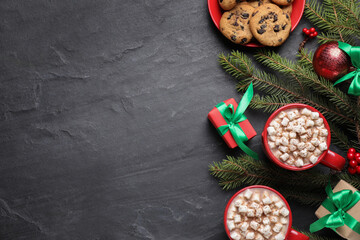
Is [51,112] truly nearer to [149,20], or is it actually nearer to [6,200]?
[6,200]

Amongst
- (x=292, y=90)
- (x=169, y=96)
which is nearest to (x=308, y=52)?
(x=292, y=90)

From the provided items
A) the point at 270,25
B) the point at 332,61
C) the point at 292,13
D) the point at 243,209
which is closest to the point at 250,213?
the point at 243,209

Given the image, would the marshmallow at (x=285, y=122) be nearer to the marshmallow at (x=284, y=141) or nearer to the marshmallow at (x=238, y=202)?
the marshmallow at (x=284, y=141)

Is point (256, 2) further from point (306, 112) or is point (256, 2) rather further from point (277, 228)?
point (277, 228)

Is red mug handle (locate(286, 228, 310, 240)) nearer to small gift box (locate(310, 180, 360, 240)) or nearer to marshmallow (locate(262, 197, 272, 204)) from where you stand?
small gift box (locate(310, 180, 360, 240))

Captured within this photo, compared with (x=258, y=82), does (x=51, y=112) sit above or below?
below

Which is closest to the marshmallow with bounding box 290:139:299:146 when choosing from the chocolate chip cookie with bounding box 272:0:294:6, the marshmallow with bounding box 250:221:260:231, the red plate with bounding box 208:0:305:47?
the marshmallow with bounding box 250:221:260:231

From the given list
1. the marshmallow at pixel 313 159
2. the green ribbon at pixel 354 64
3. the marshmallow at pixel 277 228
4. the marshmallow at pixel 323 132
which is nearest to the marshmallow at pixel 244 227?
the marshmallow at pixel 277 228
